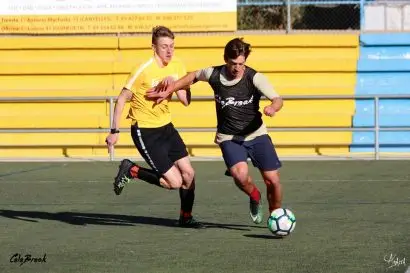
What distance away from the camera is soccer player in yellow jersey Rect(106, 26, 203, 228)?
1042 centimetres

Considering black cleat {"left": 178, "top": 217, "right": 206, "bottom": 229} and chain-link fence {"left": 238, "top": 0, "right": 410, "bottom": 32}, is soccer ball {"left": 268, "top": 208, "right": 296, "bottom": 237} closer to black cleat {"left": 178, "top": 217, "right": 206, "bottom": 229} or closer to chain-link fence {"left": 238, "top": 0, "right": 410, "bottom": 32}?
black cleat {"left": 178, "top": 217, "right": 206, "bottom": 229}

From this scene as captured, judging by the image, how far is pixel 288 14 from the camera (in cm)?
2042

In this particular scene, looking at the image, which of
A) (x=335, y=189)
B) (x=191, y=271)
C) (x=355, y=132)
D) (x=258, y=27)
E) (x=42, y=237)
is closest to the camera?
(x=191, y=271)

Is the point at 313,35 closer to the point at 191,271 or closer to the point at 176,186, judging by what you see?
the point at 176,186

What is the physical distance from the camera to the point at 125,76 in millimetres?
20844

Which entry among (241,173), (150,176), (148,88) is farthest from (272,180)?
(148,88)

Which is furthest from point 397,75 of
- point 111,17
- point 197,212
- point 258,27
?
point 197,212

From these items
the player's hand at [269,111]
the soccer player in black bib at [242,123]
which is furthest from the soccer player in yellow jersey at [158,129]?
the player's hand at [269,111]

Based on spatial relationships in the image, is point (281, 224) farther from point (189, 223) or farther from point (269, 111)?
point (189, 223)

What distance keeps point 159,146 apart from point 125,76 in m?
10.5

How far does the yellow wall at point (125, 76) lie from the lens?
20.3 meters

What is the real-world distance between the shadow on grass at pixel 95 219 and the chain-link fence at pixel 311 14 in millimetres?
9301

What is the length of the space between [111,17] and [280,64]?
3.25 m

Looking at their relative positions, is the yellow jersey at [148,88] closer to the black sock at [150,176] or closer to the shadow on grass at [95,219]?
the black sock at [150,176]
